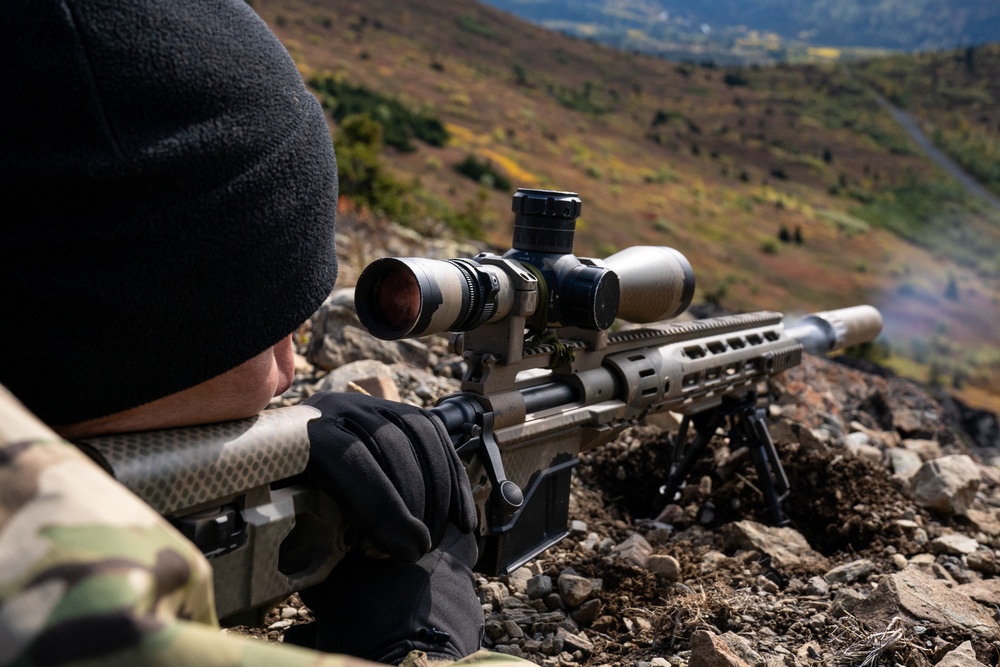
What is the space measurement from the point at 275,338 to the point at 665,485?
11.5 ft

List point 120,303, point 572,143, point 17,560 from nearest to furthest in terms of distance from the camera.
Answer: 1. point 17,560
2. point 120,303
3. point 572,143

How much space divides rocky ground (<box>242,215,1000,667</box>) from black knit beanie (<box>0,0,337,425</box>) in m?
1.73

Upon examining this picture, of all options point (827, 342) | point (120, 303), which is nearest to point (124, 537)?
point (120, 303)

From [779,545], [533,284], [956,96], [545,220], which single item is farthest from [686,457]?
[956,96]

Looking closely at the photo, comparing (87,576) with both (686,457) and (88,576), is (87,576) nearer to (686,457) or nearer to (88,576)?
(88,576)

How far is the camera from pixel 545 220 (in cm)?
312

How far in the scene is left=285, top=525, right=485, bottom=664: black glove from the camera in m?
2.12

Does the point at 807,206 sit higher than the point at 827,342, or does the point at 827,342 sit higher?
the point at 827,342

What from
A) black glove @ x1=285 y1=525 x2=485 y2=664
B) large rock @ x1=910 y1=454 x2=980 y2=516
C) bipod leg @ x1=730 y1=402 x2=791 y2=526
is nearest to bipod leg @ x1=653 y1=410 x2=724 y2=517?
bipod leg @ x1=730 y1=402 x2=791 y2=526

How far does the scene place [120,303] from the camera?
1.47 meters

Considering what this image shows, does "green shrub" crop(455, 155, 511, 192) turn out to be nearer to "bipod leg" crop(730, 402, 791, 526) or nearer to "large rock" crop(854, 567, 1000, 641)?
"bipod leg" crop(730, 402, 791, 526)

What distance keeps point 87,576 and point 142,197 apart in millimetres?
776

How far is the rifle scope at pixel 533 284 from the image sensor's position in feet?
8.13

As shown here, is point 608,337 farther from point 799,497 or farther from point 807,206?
point 807,206
